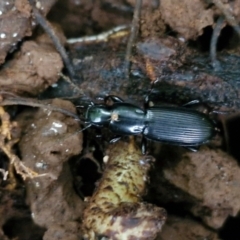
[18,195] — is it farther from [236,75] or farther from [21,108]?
[236,75]

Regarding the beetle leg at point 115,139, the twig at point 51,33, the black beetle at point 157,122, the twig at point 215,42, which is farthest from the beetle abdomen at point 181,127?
the twig at point 51,33

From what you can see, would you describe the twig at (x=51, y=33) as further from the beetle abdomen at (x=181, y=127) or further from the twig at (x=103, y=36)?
the beetle abdomen at (x=181, y=127)

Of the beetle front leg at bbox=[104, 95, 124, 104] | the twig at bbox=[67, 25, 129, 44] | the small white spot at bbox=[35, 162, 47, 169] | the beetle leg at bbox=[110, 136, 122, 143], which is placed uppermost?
the twig at bbox=[67, 25, 129, 44]

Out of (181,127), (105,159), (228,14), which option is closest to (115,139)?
(105,159)

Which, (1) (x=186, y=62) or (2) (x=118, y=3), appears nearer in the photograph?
(1) (x=186, y=62)

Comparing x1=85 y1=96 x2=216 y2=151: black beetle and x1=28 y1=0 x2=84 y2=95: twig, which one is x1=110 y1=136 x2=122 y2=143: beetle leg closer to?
x1=85 y1=96 x2=216 y2=151: black beetle

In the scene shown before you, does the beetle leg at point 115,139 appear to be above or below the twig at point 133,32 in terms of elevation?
below

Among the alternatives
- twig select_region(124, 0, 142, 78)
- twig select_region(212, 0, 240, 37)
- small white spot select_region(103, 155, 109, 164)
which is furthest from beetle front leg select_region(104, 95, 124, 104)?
twig select_region(212, 0, 240, 37)

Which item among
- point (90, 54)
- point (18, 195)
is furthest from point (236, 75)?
point (18, 195)
